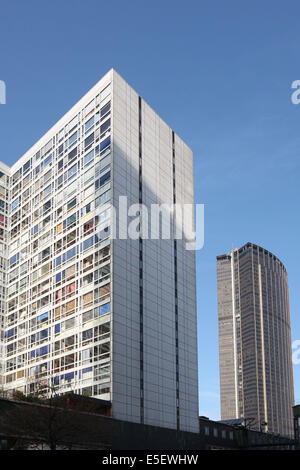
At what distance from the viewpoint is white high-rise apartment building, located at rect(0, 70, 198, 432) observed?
92.8m

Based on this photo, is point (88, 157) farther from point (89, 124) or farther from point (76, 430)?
point (76, 430)

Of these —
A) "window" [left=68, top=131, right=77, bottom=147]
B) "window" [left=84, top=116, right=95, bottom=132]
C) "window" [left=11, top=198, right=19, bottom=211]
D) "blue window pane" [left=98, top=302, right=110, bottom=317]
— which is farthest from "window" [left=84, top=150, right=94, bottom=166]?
"blue window pane" [left=98, top=302, right=110, bottom=317]

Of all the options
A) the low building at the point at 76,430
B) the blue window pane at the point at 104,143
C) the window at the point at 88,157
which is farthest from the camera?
the window at the point at 88,157

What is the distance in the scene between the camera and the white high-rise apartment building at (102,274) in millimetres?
92750

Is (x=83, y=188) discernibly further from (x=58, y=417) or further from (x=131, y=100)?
(x=58, y=417)

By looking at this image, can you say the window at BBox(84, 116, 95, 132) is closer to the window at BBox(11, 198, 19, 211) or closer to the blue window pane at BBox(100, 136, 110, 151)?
the blue window pane at BBox(100, 136, 110, 151)

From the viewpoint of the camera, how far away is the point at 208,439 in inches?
4365

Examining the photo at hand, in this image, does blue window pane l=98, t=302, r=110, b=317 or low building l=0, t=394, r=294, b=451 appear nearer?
low building l=0, t=394, r=294, b=451

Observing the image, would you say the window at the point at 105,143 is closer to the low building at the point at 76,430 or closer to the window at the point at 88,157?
the window at the point at 88,157

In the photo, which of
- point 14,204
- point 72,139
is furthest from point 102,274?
point 14,204

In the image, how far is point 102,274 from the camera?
94062mm

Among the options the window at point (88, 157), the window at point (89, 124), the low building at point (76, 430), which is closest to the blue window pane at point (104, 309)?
the low building at point (76, 430)
